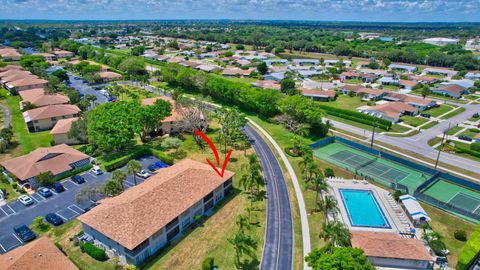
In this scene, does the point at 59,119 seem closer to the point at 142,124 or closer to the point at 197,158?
the point at 142,124

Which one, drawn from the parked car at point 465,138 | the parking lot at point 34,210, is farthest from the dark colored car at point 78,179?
the parked car at point 465,138

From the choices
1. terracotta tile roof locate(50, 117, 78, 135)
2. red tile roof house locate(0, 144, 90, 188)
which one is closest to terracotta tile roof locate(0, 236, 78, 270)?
red tile roof house locate(0, 144, 90, 188)

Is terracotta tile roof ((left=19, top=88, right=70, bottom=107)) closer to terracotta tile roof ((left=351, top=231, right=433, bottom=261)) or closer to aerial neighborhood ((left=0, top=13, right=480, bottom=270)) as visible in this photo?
aerial neighborhood ((left=0, top=13, right=480, bottom=270))

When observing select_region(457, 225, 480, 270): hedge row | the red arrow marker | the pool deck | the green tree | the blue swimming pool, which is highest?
the green tree

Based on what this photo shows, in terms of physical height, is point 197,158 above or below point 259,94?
below

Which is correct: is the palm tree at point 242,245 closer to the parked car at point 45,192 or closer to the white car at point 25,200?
the parked car at point 45,192

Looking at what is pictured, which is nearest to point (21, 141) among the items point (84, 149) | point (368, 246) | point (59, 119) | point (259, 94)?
point (59, 119)
